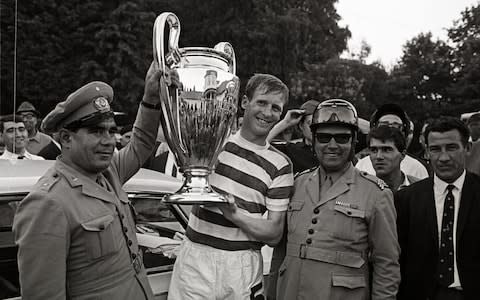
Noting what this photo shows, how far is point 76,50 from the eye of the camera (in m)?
21.4

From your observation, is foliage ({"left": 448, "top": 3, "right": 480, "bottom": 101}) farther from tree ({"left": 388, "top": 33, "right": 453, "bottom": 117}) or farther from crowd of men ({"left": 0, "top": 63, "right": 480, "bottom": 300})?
crowd of men ({"left": 0, "top": 63, "right": 480, "bottom": 300})

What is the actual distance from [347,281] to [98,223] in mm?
1145

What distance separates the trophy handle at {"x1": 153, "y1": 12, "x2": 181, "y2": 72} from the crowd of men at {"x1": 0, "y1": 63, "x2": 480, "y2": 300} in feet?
0.35

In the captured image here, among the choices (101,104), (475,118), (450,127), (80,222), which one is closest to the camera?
(80,222)

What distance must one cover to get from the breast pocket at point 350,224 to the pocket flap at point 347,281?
17cm

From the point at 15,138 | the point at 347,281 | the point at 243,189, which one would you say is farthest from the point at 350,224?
the point at 15,138

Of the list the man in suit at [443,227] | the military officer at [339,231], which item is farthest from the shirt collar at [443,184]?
the military officer at [339,231]

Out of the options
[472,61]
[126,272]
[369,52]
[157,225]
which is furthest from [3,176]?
[369,52]

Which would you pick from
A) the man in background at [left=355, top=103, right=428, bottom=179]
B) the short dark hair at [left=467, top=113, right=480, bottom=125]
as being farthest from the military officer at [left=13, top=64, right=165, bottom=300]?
the short dark hair at [left=467, top=113, right=480, bottom=125]

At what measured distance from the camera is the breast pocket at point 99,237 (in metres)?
2.18

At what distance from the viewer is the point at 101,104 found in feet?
7.73

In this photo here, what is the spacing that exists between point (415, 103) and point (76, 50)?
70.7 ft

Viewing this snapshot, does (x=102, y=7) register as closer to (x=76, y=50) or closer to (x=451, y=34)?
(x=76, y=50)

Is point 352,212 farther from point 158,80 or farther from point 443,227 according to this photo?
point 158,80
